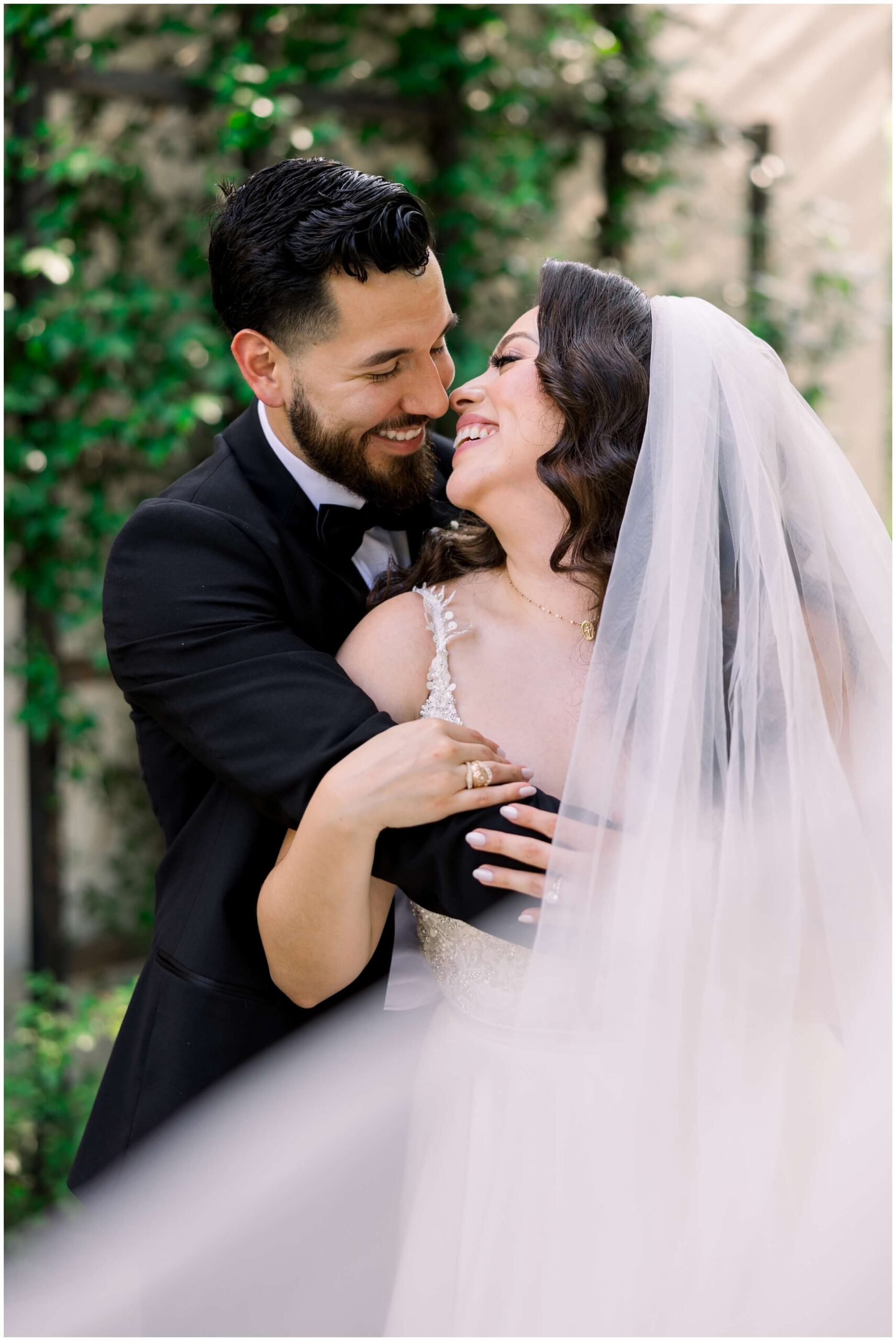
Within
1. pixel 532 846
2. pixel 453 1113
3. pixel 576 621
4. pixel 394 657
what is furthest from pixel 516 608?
pixel 453 1113

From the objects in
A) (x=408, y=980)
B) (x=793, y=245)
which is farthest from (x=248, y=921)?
(x=793, y=245)

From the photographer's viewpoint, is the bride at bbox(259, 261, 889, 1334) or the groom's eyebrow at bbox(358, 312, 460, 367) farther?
the groom's eyebrow at bbox(358, 312, 460, 367)

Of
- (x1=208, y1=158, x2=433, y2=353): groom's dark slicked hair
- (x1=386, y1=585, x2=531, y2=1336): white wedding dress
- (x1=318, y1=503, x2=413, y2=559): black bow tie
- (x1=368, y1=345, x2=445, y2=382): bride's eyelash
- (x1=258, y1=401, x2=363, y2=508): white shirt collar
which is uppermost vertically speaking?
(x1=208, y1=158, x2=433, y2=353): groom's dark slicked hair

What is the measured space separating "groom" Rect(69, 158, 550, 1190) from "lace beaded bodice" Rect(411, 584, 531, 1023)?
101 millimetres

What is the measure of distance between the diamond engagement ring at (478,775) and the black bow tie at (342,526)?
1.76 ft

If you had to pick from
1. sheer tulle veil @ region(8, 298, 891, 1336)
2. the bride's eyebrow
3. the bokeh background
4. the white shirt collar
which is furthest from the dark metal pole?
the bride's eyebrow

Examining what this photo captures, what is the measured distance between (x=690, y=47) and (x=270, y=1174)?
459 centimetres

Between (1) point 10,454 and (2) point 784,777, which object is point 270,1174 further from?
(1) point 10,454

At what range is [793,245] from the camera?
506 cm

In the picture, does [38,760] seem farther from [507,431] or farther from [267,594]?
[507,431]

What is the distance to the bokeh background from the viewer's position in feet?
11.3

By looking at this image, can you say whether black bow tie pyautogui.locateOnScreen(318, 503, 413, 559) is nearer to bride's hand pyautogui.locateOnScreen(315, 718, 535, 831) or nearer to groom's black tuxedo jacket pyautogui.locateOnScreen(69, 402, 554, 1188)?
groom's black tuxedo jacket pyautogui.locateOnScreen(69, 402, 554, 1188)

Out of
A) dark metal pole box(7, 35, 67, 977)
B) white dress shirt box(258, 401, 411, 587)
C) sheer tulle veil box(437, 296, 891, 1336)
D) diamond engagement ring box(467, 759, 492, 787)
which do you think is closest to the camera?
sheer tulle veil box(437, 296, 891, 1336)

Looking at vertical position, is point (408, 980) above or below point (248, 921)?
below
